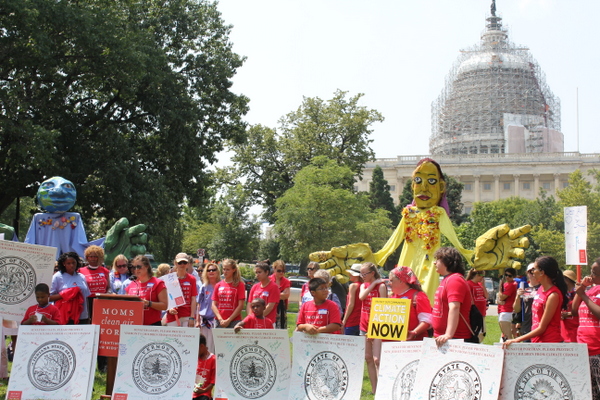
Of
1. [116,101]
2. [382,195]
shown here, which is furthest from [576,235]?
[382,195]

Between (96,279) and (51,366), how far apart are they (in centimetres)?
208

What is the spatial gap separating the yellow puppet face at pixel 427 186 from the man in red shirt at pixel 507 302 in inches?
93.2

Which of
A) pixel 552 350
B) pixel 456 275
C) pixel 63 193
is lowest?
pixel 552 350

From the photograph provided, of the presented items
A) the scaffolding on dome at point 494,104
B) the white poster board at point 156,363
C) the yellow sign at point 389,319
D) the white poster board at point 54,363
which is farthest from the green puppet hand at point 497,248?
the scaffolding on dome at point 494,104

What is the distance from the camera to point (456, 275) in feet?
22.4

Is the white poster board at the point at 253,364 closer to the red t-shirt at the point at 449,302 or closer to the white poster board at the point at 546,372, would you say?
the red t-shirt at the point at 449,302

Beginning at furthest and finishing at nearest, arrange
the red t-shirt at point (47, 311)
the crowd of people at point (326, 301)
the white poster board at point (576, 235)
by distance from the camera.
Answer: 1. the white poster board at point (576, 235)
2. the red t-shirt at point (47, 311)
3. the crowd of people at point (326, 301)

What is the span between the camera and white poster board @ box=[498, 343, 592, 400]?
6168 millimetres

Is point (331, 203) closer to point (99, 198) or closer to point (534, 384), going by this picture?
point (99, 198)

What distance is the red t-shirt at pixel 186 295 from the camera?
984 centimetres

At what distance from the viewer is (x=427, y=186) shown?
1139cm

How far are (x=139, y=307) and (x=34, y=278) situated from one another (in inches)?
68.8

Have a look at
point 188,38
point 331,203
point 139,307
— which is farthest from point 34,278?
point 331,203

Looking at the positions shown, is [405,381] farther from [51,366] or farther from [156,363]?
[51,366]
